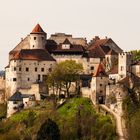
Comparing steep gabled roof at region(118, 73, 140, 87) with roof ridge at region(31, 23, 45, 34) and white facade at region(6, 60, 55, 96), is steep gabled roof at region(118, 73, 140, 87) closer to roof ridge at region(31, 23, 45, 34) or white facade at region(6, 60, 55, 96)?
white facade at region(6, 60, 55, 96)

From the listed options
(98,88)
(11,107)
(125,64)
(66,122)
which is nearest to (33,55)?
(11,107)

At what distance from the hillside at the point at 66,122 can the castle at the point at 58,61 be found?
2.53 m

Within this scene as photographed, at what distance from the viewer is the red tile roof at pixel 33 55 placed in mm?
111812

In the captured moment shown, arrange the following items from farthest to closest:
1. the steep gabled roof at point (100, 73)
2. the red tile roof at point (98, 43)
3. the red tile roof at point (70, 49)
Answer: the red tile roof at point (98, 43) → the red tile roof at point (70, 49) → the steep gabled roof at point (100, 73)

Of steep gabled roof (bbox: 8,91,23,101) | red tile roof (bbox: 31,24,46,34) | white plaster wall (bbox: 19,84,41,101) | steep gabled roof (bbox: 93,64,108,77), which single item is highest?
red tile roof (bbox: 31,24,46,34)

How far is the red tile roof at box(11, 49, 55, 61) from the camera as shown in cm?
11181

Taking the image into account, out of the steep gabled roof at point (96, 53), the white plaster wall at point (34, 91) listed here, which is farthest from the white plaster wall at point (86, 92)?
the steep gabled roof at point (96, 53)

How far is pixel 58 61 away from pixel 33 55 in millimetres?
3596

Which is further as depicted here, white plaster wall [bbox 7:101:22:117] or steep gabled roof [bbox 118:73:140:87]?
white plaster wall [bbox 7:101:22:117]

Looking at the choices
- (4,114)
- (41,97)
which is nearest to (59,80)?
(41,97)

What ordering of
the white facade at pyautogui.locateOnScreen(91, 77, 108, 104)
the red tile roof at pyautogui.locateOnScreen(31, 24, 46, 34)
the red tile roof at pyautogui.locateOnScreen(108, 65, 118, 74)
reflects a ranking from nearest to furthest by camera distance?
the white facade at pyautogui.locateOnScreen(91, 77, 108, 104) < the red tile roof at pyautogui.locateOnScreen(108, 65, 118, 74) < the red tile roof at pyautogui.locateOnScreen(31, 24, 46, 34)

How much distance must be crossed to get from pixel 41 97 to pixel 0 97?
10135mm

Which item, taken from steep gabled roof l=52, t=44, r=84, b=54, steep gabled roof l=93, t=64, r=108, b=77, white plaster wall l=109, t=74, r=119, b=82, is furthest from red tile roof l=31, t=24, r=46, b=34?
steep gabled roof l=93, t=64, r=108, b=77

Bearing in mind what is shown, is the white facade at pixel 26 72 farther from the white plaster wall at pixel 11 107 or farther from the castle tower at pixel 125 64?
the castle tower at pixel 125 64
